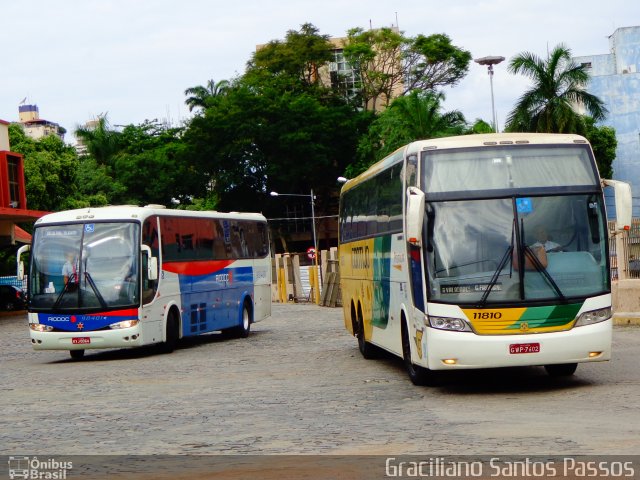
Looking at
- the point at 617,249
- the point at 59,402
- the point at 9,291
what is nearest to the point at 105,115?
the point at 9,291

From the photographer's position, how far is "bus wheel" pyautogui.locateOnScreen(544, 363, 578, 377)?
15297 mm

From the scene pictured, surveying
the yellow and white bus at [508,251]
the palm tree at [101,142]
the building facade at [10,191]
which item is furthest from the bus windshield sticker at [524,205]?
the palm tree at [101,142]

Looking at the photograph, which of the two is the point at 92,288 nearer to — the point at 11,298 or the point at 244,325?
the point at 244,325

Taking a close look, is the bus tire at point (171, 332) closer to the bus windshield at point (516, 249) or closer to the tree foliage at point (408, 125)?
the bus windshield at point (516, 249)

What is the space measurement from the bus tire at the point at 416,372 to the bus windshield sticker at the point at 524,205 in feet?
7.79

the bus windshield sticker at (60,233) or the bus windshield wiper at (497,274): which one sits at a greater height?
the bus windshield sticker at (60,233)

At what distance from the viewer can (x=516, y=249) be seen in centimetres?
1373

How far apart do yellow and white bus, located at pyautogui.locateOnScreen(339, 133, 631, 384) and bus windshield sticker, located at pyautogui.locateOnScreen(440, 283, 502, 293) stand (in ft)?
0.04

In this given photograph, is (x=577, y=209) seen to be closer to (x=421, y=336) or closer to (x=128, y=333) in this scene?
(x=421, y=336)

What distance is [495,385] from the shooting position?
1510cm

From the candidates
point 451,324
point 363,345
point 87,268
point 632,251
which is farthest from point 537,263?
point 632,251

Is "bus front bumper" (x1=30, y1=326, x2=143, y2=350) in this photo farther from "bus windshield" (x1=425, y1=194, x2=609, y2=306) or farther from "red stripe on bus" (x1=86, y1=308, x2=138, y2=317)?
"bus windshield" (x1=425, y1=194, x2=609, y2=306)

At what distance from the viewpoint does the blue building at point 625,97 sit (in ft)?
240

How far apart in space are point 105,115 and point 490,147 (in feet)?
266
